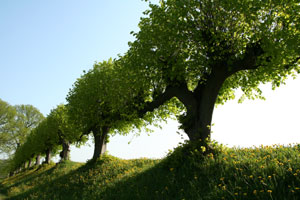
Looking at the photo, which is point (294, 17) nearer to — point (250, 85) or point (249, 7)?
point (249, 7)

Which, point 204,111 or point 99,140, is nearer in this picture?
point 204,111

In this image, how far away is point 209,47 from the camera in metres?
14.1

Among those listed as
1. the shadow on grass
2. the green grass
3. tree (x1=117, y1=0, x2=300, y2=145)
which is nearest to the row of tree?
tree (x1=117, y1=0, x2=300, y2=145)

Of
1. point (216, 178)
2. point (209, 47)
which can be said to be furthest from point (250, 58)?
point (216, 178)

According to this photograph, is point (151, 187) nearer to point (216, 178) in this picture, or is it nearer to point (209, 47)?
point (216, 178)

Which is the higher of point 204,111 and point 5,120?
Result: point 5,120

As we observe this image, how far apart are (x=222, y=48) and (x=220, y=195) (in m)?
8.85

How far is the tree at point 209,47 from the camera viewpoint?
12.2 metres

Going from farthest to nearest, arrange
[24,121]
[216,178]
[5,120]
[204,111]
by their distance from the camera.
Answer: [24,121] < [5,120] < [204,111] < [216,178]

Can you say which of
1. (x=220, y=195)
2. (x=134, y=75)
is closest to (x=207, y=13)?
(x=134, y=75)

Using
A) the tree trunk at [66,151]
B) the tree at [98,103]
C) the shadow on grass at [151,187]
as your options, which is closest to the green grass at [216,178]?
the shadow on grass at [151,187]

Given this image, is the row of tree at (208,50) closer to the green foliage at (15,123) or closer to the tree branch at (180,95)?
the tree branch at (180,95)

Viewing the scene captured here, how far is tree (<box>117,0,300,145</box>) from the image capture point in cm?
1216

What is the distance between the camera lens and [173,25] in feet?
43.5
